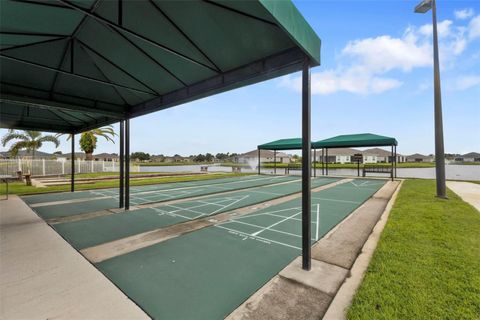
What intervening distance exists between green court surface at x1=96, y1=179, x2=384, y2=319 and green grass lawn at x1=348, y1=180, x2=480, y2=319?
4.26 feet

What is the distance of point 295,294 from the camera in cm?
274

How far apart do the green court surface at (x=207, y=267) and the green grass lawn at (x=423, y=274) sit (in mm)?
1298

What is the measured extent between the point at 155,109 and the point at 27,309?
5626 millimetres

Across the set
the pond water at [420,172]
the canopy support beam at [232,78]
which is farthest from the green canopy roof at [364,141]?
the canopy support beam at [232,78]

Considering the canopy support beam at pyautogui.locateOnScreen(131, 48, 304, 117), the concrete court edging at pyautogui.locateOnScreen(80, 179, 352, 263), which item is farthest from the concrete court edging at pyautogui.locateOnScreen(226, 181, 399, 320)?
the canopy support beam at pyautogui.locateOnScreen(131, 48, 304, 117)

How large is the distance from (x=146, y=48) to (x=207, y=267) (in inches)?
175

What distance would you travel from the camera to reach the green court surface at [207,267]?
260 centimetres

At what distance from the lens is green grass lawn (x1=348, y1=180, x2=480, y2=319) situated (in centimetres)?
238

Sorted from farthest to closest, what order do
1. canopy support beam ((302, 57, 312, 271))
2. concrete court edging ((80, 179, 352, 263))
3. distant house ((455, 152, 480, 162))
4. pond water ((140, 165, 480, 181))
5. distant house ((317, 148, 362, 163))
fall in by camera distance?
distant house ((455, 152, 480, 162)) → distant house ((317, 148, 362, 163)) → pond water ((140, 165, 480, 181)) → concrete court edging ((80, 179, 352, 263)) → canopy support beam ((302, 57, 312, 271))

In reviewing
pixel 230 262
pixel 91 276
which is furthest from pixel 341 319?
pixel 91 276

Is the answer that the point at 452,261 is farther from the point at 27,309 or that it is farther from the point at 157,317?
the point at 27,309

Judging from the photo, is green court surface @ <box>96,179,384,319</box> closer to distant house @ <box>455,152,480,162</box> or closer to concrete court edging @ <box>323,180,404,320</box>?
concrete court edging @ <box>323,180,404,320</box>

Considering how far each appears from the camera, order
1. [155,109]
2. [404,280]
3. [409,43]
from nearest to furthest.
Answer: [404,280], [155,109], [409,43]

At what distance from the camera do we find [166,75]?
536 centimetres
